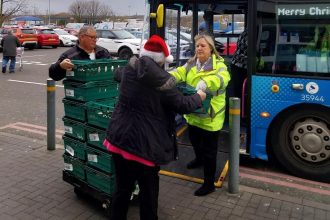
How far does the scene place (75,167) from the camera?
13.6ft

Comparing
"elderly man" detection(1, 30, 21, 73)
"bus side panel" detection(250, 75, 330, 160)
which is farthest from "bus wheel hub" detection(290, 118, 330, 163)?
"elderly man" detection(1, 30, 21, 73)

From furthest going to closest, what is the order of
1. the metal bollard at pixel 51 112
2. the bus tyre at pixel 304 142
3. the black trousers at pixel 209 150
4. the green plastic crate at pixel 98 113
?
1. the metal bollard at pixel 51 112
2. the bus tyre at pixel 304 142
3. the black trousers at pixel 209 150
4. the green plastic crate at pixel 98 113

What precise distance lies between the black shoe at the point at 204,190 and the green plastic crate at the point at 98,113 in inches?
54.1

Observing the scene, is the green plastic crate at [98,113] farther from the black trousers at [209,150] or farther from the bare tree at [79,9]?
the bare tree at [79,9]

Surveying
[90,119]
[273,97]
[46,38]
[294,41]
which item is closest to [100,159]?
[90,119]

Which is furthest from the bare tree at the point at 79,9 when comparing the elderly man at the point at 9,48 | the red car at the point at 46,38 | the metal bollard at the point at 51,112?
the metal bollard at the point at 51,112

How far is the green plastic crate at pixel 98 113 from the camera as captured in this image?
144 inches

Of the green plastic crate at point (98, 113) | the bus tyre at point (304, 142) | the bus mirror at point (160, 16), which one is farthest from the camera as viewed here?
the bus mirror at point (160, 16)

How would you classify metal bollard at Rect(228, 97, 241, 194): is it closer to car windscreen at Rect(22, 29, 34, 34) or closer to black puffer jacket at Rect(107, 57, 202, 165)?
black puffer jacket at Rect(107, 57, 202, 165)

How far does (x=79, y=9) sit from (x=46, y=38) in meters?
52.0

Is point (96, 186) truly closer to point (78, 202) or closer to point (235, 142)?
point (78, 202)

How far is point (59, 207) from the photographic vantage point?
403cm

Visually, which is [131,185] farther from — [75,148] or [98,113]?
[75,148]

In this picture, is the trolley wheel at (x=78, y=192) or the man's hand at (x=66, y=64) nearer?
the man's hand at (x=66, y=64)
